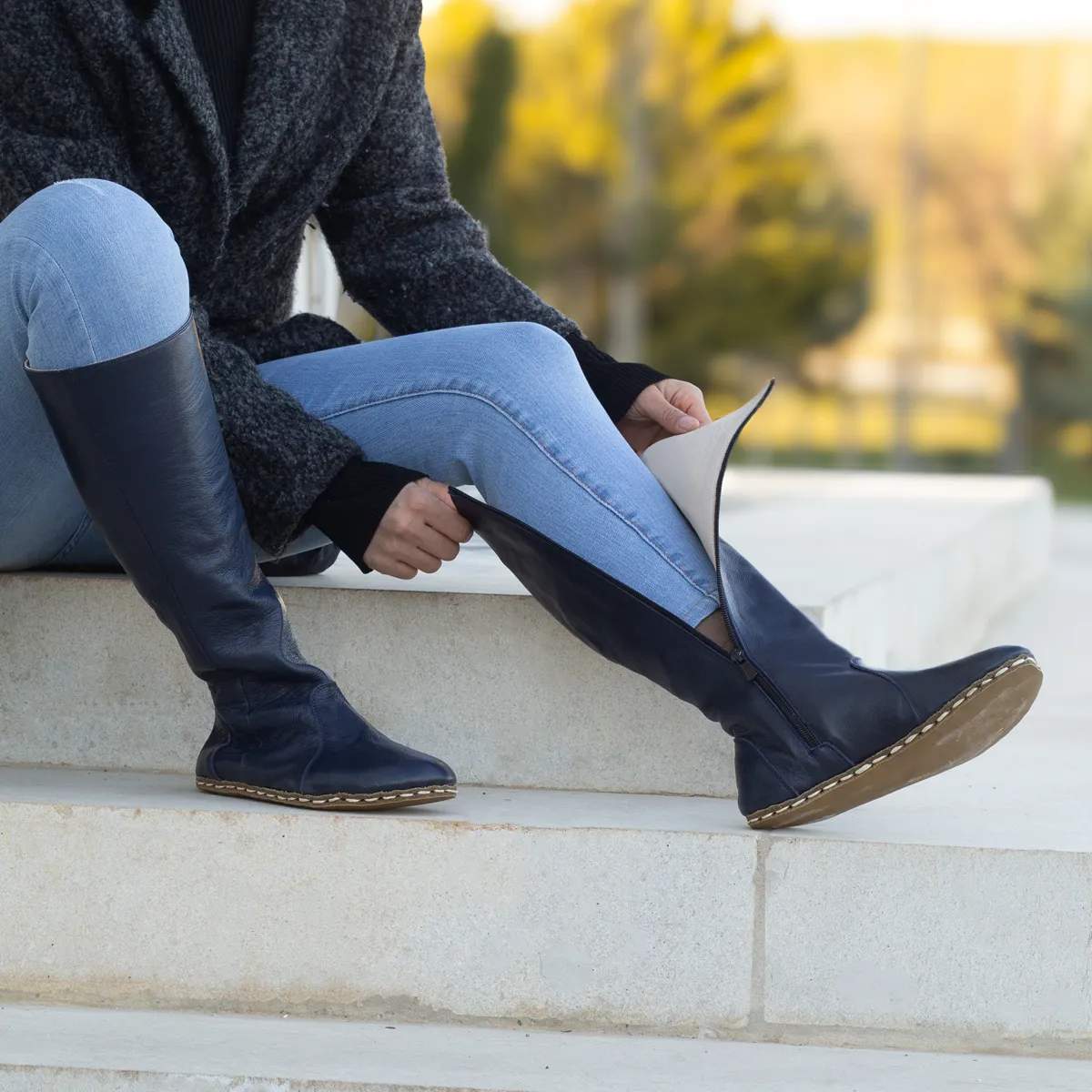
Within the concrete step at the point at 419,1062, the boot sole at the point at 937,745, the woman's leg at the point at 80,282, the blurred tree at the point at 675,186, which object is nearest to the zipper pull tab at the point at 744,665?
the boot sole at the point at 937,745

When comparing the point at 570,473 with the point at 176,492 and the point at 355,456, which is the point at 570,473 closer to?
the point at 355,456

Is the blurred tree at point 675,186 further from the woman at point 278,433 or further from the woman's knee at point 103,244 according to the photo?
the woman's knee at point 103,244

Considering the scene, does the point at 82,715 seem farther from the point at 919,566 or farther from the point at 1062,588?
the point at 1062,588

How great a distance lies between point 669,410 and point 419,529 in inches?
13.7

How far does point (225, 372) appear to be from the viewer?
1.56 metres

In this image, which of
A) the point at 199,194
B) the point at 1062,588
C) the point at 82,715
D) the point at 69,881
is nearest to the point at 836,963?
the point at 69,881

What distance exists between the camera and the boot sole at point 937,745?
1.41 metres

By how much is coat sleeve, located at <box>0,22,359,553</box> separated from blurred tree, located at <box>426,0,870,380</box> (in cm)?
1619

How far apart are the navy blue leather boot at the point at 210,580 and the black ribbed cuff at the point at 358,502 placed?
9 centimetres

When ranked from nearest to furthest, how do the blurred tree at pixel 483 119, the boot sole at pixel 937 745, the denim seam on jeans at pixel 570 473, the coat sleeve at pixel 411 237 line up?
the boot sole at pixel 937 745 < the denim seam on jeans at pixel 570 473 < the coat sleeve at pixel 411 237 < the blurred tree at pixel 483 119

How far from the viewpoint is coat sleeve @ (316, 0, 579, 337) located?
183 centimetres

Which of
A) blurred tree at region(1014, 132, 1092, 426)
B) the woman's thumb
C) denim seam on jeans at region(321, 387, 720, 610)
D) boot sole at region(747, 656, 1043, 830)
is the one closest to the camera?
boot sole at region(747, 656, 1043, 830)

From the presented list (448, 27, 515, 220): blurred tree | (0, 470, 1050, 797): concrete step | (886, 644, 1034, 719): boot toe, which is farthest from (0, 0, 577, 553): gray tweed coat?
(448, 27, 515, 220): blurred tree

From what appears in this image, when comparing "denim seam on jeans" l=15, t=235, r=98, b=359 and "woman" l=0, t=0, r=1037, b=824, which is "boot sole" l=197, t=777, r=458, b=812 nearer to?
"woman" l=0, t=0, r=1037, b=824
